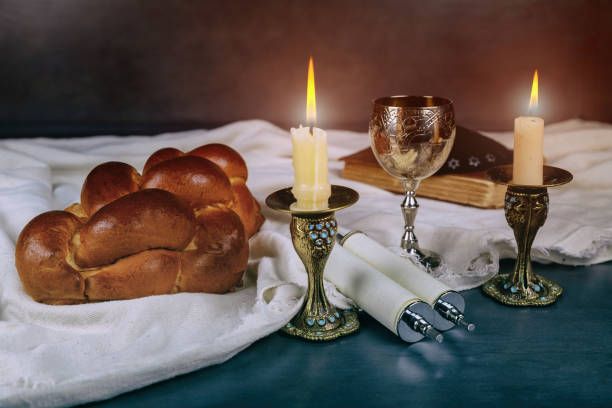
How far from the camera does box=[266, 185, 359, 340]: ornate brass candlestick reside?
0.87m

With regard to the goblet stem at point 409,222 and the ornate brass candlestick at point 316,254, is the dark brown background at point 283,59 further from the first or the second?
the ornate brass candlestick at point 316,254

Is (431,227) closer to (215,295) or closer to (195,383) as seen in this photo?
(215,295)

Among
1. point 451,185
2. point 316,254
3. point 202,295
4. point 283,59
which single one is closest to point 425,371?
point 316,254

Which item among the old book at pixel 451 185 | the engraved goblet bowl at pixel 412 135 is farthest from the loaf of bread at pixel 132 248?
the old book at pixel 451 185

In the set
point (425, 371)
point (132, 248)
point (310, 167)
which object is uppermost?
point (310, 167)

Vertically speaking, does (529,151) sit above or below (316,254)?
above

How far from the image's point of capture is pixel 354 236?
42.7 inches

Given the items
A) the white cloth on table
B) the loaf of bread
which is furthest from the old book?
the loaf of bread

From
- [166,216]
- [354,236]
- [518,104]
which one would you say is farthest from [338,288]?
[518,104]

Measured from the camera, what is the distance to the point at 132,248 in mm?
917

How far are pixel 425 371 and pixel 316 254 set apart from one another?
18cm

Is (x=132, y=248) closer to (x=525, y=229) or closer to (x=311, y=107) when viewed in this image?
(x=311, y=107)

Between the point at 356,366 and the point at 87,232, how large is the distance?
0.36 meters

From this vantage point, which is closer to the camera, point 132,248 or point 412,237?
point 132,248
